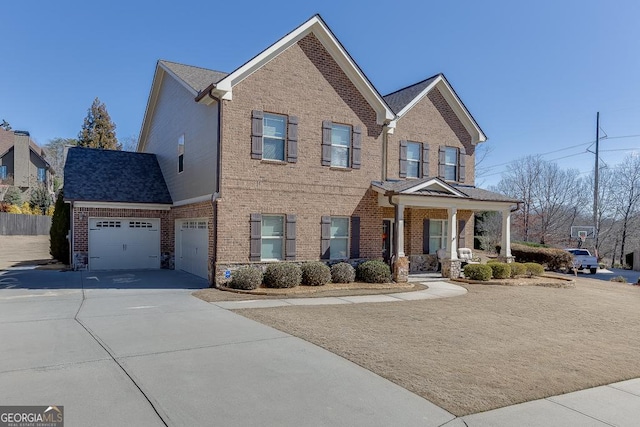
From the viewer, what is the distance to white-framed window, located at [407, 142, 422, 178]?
1844 cm

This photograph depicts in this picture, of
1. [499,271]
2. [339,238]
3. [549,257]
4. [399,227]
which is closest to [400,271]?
[399,227]

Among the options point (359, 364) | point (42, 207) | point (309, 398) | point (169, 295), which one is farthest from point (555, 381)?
point (42, 207)

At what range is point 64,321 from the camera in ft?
28.0

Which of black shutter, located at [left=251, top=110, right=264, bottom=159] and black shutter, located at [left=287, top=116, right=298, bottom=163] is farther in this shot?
black shutter, located at [left=287, top=116, right=298, bottom=163]

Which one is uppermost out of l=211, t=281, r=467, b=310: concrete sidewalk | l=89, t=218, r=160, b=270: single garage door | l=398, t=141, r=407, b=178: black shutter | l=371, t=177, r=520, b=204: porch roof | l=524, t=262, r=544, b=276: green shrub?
l=398, t=141, r=407, b=178: black shutter

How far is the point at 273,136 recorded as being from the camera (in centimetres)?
1470

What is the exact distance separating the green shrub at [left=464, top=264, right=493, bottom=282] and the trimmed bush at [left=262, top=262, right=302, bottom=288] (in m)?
7.50

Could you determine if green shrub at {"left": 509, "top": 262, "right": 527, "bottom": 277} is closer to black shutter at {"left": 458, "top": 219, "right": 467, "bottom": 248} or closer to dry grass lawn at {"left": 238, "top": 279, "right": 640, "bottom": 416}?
black shutter at {"left": 458, "top": 219, "right": 467, "bottom": 248}

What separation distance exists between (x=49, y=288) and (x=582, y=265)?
29.0 m

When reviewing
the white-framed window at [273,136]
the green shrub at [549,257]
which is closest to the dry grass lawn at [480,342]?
the white-framed window at [273,136]

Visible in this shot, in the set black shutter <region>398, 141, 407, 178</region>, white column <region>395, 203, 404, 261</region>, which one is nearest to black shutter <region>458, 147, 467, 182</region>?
black shutter <region>398, 141, 407, 178</region>

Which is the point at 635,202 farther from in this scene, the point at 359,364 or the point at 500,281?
the point at 359,364

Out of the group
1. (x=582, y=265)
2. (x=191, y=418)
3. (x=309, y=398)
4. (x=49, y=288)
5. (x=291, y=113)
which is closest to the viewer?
(x=191, y=418)

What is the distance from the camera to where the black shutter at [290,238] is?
48.5 feet
